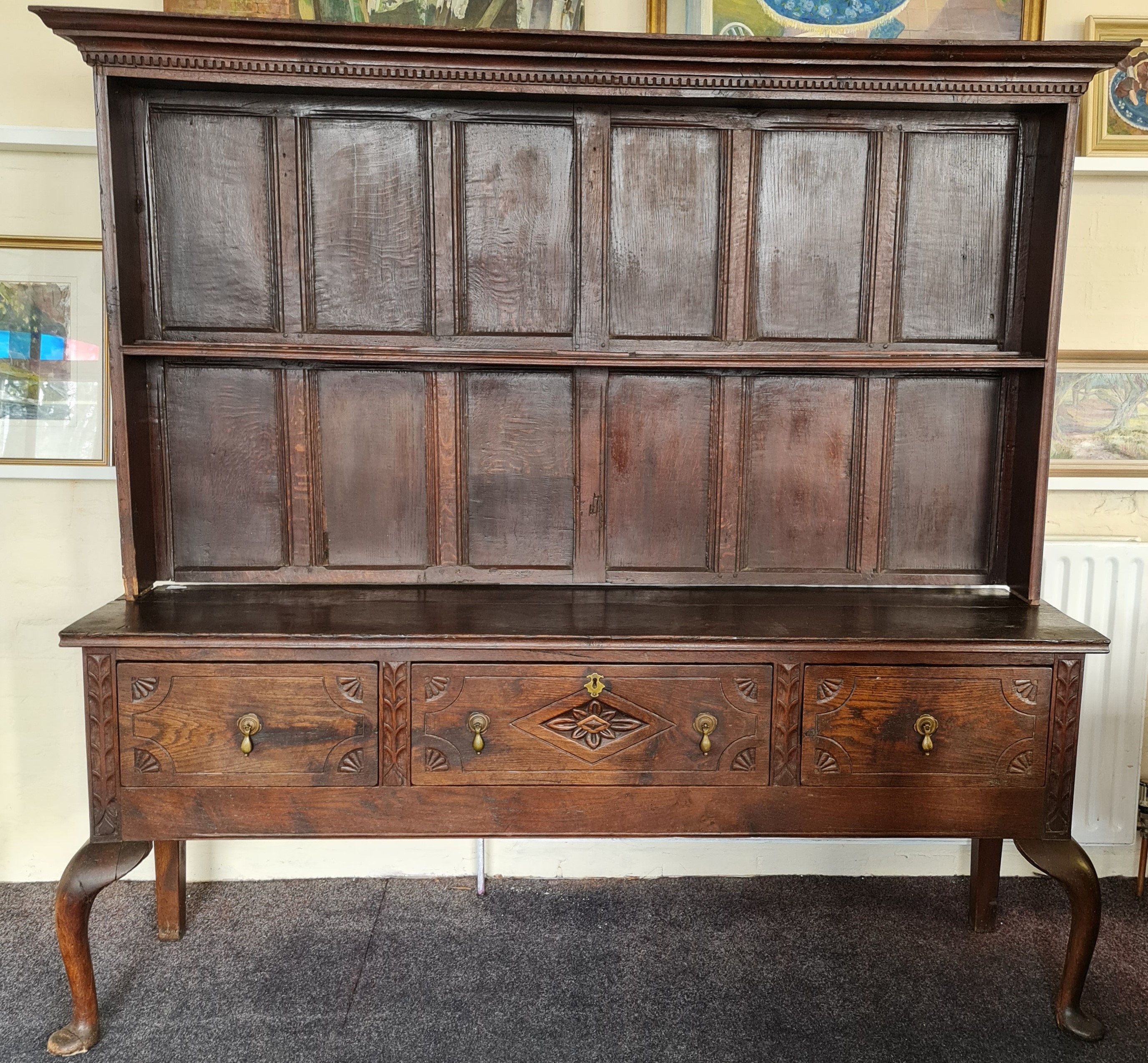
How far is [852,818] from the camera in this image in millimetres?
2025

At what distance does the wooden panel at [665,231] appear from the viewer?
7.63ft

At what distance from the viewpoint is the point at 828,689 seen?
1.99 metres

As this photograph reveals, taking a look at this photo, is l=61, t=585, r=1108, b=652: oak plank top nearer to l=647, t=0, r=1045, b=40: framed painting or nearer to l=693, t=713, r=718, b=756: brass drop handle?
l=693, t=713, r=718, b=756: brass drop handle

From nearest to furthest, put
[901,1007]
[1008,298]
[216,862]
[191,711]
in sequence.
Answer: [191,711] → [901,1007] → [1008,298] → [216,862]

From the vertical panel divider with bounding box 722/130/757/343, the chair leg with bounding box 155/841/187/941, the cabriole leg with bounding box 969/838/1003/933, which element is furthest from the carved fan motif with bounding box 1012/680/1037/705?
the chair leg with bounding box 155/841/187/941

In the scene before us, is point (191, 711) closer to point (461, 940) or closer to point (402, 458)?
point (402, 458)

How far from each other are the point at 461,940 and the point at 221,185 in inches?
84.7

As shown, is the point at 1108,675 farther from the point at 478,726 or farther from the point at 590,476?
the point at 478,726

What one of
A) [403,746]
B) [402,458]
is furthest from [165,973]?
[402,458]

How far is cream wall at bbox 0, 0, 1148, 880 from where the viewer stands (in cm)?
246

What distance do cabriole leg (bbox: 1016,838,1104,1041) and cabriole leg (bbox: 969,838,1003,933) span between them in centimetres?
39

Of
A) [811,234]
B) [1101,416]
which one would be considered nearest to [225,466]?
[811,234]

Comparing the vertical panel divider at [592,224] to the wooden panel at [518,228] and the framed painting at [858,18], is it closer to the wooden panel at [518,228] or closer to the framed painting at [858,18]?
the wooden panel at [518,228]

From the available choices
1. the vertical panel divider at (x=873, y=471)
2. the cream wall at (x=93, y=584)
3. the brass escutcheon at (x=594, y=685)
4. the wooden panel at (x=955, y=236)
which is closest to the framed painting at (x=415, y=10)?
the cream wall at (x=93, y=584)
